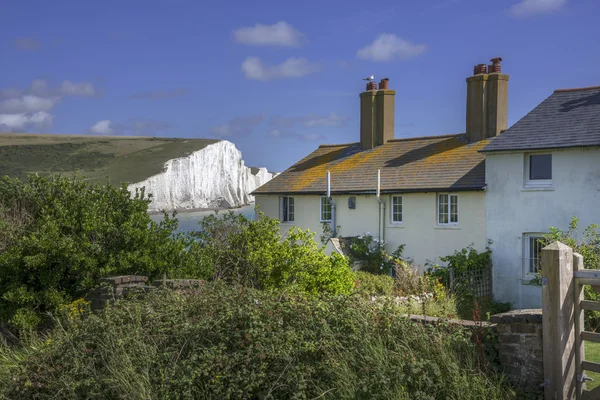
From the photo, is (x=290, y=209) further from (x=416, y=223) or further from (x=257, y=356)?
(x=257, y=356)

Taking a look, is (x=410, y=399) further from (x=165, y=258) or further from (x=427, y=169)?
(x=427, y=169)

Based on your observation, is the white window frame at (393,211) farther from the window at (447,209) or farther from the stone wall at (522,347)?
the stone wall at (522,347)

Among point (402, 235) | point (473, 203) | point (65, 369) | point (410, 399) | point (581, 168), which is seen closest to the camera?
point (410, 399)

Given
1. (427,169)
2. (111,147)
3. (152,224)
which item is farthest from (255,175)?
(152,224)

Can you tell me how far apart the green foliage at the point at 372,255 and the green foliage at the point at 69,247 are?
14.4 metres

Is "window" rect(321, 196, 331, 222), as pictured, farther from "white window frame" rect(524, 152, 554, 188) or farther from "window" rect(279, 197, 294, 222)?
"white window frame" rect(524, 152, 554, 188)

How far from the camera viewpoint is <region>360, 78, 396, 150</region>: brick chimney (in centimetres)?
3312

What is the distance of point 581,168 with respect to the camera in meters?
23.0

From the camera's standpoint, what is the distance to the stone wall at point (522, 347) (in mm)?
7750

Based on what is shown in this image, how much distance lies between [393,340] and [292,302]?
153 centimetres

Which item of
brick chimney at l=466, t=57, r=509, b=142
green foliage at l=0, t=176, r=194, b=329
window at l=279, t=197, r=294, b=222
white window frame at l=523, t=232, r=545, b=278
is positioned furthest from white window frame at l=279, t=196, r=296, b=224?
green foliage at l=0, t=176, r=194, b=329

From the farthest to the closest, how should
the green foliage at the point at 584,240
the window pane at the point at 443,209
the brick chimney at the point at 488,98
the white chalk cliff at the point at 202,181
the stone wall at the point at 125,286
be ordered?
the white chalk cliff at the point at 202,181 < the brick chimney at the point at 488,98 < the window pane at the point at 443,209 < the green foliage at the point at 584,240 < the stone wall at the point at 125,286

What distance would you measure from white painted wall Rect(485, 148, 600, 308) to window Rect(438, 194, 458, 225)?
185 cm

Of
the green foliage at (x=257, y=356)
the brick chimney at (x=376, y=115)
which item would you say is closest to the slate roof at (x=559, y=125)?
the brick chimney at (x=376, y=115)
